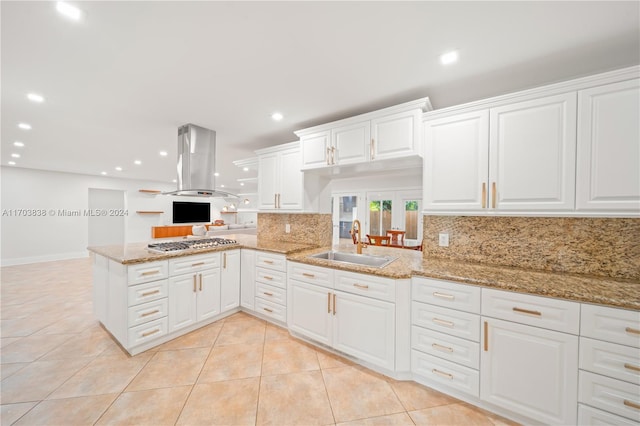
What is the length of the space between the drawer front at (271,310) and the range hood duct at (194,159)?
1658 mm

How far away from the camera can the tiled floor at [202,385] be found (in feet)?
5.12

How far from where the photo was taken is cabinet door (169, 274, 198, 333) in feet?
8.00

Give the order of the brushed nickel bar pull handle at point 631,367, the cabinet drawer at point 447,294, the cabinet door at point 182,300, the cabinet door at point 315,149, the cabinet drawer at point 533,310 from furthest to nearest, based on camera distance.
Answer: the cabinet door at point 315,149 < the cabinet door at point 182,300 < the cabinet drawer at point 447,294 < the cabinet drawer at point 533,310 < the brushed nickel bar pull handle at point 631,367

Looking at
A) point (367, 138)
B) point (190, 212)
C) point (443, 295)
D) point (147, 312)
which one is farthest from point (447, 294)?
point (190, 212)

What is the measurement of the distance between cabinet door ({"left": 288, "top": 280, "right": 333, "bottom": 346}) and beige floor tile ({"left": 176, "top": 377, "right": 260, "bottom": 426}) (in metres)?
0.63

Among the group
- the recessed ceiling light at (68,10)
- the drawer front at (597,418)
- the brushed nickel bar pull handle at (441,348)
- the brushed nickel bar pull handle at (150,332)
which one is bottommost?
the brushed nickel bar pull handle at (150,332)

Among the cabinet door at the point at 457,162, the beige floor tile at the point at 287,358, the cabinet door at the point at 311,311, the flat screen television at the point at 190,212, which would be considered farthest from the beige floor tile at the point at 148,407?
the flat screen television at the point at 190,212

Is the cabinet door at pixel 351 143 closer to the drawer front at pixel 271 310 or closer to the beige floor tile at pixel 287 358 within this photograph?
the drawer front at pixel 271 310

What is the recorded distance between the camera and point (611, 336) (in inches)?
50.1

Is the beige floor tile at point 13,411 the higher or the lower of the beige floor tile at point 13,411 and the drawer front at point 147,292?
the lower

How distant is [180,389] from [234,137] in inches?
120

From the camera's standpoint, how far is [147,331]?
2.26 m

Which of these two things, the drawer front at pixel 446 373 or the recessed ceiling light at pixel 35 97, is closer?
the drawer front at pixel 446 373

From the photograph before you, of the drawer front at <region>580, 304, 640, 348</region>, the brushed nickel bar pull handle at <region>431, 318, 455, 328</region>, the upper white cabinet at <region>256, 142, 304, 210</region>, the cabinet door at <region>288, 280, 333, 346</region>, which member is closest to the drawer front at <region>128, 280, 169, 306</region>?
the cabinet door at <region>288, 280, 333, 346</region>
